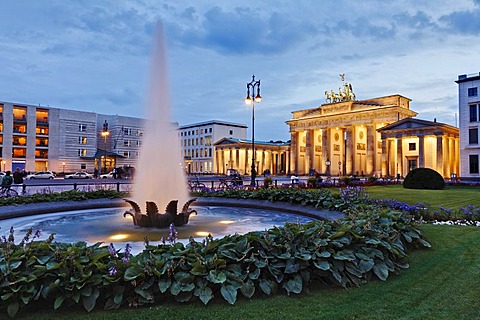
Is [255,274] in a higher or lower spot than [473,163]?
lower

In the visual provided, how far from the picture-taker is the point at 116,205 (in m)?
16.2

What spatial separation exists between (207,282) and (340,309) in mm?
1738

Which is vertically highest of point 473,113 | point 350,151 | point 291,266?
point 473,113

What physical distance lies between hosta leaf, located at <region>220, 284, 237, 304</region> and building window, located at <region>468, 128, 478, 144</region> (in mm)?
63868

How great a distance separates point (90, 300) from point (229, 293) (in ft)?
5.52

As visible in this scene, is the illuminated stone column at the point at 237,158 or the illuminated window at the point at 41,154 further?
the illuminated stone column at the point at 237,158

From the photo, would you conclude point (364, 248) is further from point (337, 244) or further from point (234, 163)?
point (234, 163)

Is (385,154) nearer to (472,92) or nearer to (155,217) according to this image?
(472,92)

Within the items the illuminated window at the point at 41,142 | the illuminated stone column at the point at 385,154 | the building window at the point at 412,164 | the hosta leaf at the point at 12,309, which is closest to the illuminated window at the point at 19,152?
the illuminated window at the point at 41,142

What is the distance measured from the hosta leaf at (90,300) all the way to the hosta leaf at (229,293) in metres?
1.53

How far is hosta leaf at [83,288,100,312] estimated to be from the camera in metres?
4.21

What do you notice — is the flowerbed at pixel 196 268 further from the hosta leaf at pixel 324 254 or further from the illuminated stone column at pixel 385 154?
the illuminated stone column at pixel 385 154

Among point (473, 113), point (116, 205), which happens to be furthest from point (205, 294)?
point (473, 113)

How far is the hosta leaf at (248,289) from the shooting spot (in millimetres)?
4660
